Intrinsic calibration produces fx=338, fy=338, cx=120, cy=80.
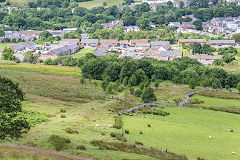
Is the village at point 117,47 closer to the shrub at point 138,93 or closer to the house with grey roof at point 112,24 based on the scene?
the house with grey roof at point 112,24

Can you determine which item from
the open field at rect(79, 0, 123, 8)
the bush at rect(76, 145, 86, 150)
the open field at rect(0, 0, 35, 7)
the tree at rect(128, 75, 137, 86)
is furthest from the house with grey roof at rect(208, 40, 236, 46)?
the open field at rect(0, 0, 35, 7)

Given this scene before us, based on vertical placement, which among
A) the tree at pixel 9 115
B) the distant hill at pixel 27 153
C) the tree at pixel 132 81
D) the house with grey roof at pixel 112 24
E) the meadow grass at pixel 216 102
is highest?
the house with grey roof at pixel 112 24

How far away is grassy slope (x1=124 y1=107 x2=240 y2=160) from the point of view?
28.3m

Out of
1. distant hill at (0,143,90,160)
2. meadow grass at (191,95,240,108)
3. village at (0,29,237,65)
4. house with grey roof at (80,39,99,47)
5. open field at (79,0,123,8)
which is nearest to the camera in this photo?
distant hill at (0,143,90,160)

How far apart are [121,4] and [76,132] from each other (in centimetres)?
16532

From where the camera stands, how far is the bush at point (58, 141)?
982 inches

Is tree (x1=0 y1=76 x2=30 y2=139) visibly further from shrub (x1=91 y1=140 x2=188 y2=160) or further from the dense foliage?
the dense foliage

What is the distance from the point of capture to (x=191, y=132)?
1329 inches

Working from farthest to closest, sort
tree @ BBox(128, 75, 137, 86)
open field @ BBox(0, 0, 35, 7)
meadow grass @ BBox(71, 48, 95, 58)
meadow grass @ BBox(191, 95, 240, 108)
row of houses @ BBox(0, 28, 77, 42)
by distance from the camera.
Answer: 1. open field @ BBox(0, 0, 35, 7)
2. row of houses @ BBox(0, 28, 77, 42)
3. meadow grass @ BBox(71, 48, 95, 58)
4. tree @ BBox(128, 75, 137, 86)
5. meadow grass @ BBox(191, 95, 240, 108)

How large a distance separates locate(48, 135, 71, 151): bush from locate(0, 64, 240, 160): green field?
332mm

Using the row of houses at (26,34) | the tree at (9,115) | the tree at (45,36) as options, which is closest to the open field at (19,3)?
the row of houses at (26,34)

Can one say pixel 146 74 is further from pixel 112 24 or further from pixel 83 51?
pixel 112 24

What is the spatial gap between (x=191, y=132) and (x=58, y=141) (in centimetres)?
1428

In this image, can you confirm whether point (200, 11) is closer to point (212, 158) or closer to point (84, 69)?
point (84, 69)
